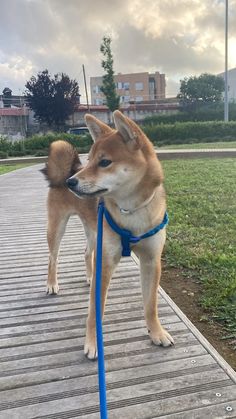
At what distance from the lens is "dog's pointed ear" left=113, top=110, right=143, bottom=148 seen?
2398mm

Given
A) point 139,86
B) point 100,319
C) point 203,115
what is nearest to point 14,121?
point 203,115

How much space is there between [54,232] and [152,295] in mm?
1179

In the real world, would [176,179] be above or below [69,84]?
below

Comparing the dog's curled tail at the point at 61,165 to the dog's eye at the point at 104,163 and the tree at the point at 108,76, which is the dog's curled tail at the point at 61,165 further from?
the tree at the point at 108,76

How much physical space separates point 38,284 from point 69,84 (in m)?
41.2

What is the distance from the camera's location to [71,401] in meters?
2.18

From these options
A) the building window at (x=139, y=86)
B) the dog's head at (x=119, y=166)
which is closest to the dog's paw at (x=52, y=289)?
the dog's head at (x=119, y=166)

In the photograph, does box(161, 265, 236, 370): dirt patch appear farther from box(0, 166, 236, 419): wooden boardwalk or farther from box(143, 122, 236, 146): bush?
box(143, 122, 236, 146): bush

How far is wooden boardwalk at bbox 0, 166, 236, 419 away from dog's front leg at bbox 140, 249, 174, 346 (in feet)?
0.23

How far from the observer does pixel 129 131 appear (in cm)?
243

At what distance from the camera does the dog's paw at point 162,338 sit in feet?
8.78

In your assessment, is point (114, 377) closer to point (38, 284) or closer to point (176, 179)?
point (38, 284)

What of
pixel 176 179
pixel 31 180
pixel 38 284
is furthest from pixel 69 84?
pixel 38 284

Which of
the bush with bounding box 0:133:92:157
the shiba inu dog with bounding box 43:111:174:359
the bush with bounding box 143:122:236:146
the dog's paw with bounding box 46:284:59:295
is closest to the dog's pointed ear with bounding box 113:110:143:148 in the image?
the shiba inu dog with bounding box 43:111:174:359
